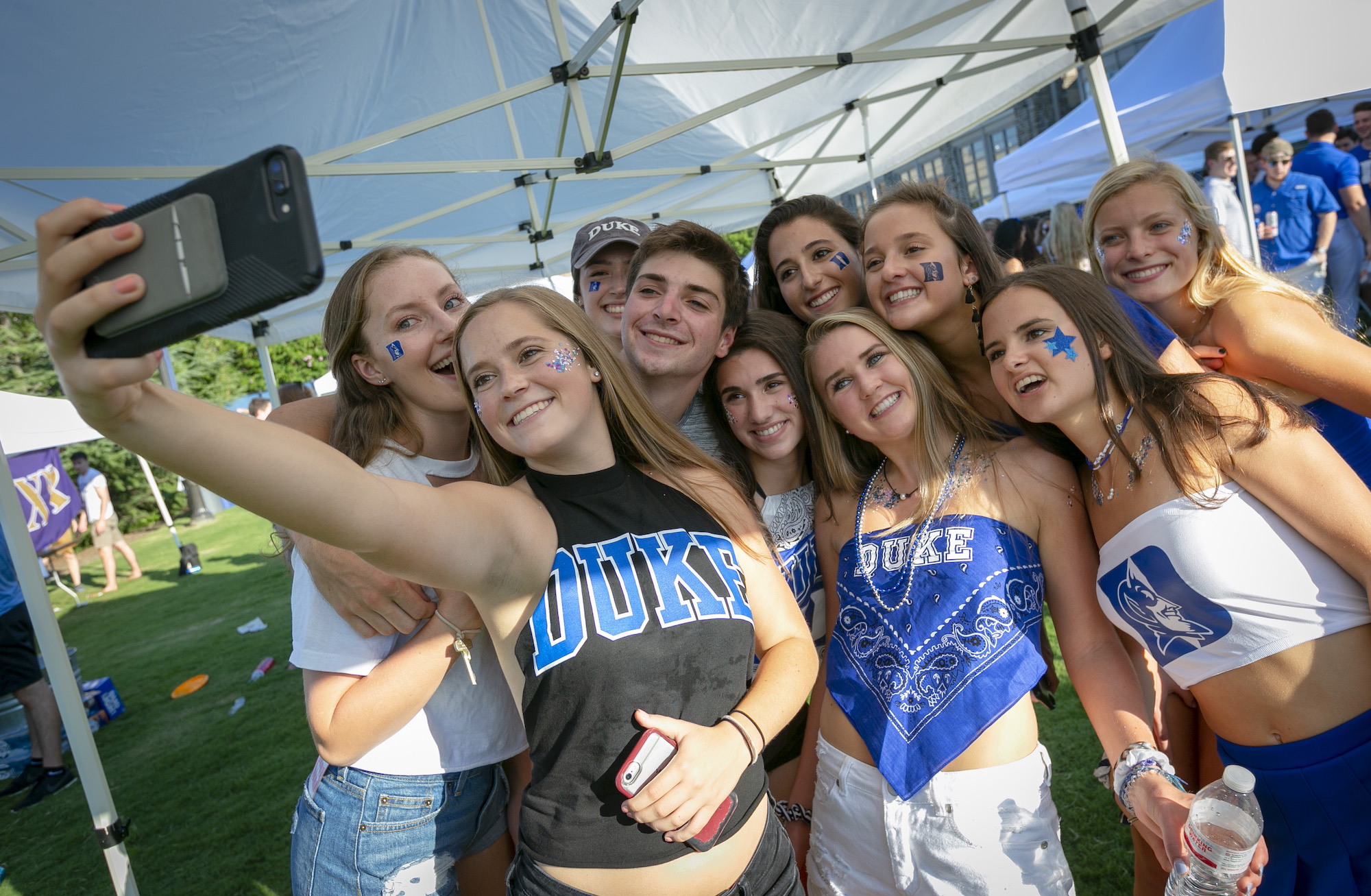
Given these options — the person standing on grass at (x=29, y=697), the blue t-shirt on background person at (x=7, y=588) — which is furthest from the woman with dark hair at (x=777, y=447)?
the person standing on grass at (x=29, y=697)

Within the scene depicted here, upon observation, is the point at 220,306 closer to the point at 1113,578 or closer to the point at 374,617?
the point at 374,617

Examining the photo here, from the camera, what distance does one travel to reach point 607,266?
3.03 m

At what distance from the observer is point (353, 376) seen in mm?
1975

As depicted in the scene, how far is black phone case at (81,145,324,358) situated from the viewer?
2.51 feet

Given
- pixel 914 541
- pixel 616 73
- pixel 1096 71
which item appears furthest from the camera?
pixel 1096 71

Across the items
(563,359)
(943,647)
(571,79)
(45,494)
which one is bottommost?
(943,647)

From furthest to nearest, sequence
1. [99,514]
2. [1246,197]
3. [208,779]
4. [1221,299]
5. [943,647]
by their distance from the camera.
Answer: [99,514]
[1246,197]
[208,779]
[1221,299]
[943,647]

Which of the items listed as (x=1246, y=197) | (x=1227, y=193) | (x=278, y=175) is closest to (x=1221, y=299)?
(x=278, y=175)

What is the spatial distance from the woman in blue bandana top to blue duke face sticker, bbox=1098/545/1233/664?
0.12m

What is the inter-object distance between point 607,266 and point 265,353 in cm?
708

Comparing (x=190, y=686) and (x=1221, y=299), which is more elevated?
(x=1221, y=299)

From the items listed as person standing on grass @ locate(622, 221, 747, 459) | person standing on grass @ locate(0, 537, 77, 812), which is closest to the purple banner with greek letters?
person standing on grass @ locate(0, 537, 77, 812)

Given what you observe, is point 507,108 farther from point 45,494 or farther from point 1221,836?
point 45,494

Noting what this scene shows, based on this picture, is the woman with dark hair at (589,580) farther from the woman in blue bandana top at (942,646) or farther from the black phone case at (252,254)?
the woman in blue bandana top at (942,646)
